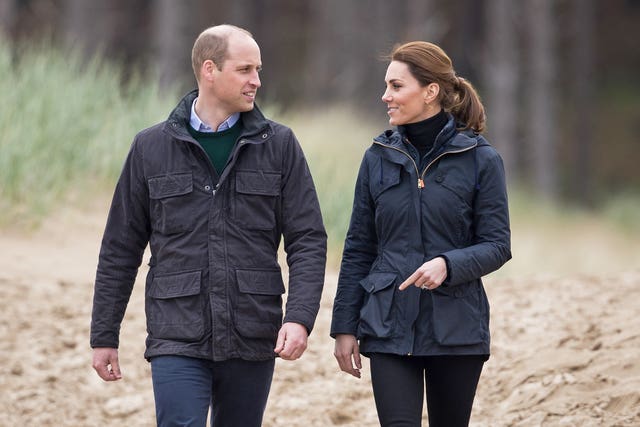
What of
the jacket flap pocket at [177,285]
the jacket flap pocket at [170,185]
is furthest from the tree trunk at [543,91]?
the jacket flap pocket at [177,285]

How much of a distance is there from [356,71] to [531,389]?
14.2 m

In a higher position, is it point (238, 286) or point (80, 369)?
point (238, 286)

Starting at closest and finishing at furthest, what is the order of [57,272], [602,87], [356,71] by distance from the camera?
[57,272]
[356,71]
[602,87]

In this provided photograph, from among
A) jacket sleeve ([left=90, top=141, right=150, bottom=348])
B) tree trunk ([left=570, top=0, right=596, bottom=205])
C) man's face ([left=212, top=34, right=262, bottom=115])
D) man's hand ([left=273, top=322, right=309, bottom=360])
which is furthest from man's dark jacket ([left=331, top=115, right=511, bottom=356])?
tree trunk ([left=570, top=0, right=596, bottom=205])

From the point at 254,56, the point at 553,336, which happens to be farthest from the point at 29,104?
the point at 254,56

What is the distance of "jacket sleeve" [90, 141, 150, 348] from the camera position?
4.35 metres

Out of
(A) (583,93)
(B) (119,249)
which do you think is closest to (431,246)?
(B) (119,249)

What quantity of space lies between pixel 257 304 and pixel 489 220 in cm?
86

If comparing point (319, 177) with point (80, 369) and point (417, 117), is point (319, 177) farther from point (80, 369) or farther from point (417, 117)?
point (417, 117)

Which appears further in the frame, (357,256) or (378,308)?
(357,256)

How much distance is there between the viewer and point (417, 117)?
4355mm

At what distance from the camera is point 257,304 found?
420 cm

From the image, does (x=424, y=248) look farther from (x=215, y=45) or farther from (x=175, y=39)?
(x=175, y=39)

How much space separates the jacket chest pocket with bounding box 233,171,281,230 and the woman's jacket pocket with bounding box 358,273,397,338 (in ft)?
1.38
